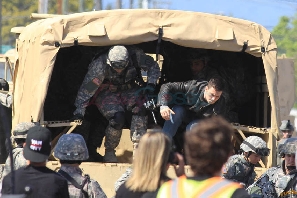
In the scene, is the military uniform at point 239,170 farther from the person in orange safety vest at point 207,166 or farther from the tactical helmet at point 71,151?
the person in orange safety vest at point 207,166

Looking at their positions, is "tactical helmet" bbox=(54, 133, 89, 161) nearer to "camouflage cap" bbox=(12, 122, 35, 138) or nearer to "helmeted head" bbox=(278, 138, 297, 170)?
"camouflage cap" bbox=(12, 122, 35, 138)

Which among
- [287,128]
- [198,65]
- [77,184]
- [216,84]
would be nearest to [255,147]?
[216,84]

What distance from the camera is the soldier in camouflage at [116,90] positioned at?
34.4 feet

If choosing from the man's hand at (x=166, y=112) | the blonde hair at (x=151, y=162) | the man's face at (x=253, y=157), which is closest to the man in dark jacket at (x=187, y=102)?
the man's hand at (x=166, y=112)

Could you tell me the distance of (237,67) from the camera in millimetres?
11492

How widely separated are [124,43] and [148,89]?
75cm

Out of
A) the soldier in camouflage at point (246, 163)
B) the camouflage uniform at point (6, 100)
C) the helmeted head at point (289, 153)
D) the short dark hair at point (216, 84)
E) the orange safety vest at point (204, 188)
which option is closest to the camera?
the orange safety vest at point (204, 188)

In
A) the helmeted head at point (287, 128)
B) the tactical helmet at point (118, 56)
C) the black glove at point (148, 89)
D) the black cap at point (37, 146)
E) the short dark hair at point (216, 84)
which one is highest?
the tactical helmet at point (118, 56)

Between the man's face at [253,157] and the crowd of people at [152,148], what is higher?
the crowd of people at [152,148]

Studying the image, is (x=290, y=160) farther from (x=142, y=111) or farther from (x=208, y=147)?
(x=208, y=147)

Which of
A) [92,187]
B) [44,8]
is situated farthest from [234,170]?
[44,8]

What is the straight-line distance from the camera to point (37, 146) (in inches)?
256

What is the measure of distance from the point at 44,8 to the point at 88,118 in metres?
13.9

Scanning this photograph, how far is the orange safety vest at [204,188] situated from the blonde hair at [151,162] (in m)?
0.79
